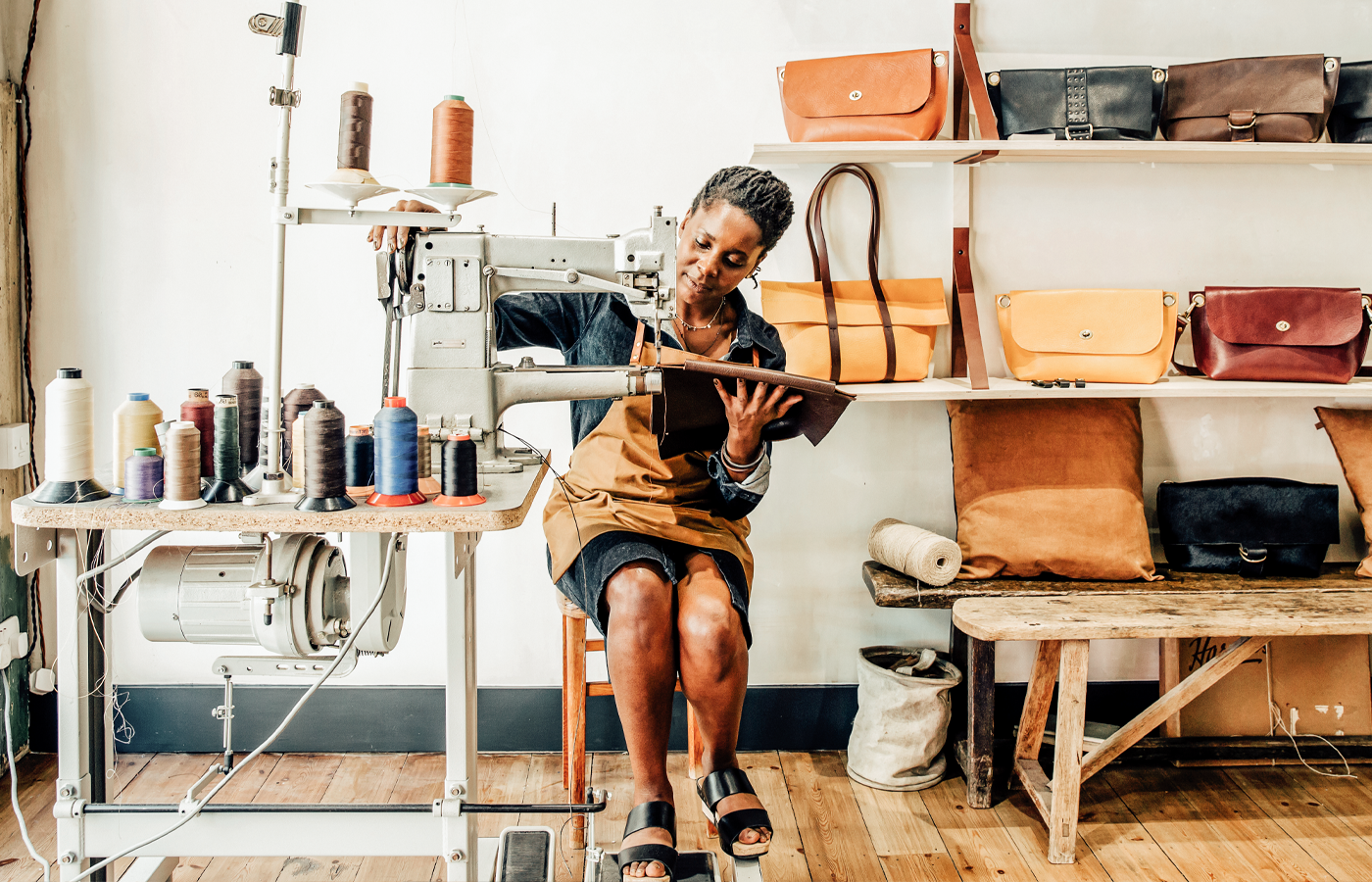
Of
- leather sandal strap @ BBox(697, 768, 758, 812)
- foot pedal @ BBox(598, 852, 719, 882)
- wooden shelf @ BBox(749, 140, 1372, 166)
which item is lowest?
foot pedal @ BBox(598, 852, 719, 882)

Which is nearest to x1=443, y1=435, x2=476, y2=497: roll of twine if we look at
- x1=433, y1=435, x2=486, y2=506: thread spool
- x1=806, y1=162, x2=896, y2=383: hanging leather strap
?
x1=433, y1=435, x2=486, y2=506: thread spool

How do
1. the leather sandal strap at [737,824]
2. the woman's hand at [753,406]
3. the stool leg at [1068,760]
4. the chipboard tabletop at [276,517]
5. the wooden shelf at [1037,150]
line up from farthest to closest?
the wooden shelf at [1037,150], the stool leg at [1068,760], the woman's hand at [753,406], the leather sandal strap at [737,824], the chipboard tabletop at [276,517]

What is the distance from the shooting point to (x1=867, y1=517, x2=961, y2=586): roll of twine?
2.30 m

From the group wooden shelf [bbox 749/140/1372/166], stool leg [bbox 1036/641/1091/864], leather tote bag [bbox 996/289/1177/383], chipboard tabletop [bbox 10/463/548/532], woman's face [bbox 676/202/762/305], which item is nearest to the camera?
chipboard tabletop [bbox 10/463/548/532]

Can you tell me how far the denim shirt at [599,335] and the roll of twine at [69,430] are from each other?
0.75m

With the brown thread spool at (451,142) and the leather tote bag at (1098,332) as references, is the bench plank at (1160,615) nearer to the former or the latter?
the leather tote bag at (1098,332)

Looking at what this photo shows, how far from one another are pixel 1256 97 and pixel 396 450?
2.18 metres

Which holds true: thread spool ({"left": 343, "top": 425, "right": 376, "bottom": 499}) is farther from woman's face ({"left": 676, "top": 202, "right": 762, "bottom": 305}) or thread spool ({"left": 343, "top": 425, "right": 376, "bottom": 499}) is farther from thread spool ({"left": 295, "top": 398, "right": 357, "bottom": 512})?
woman's face ({"left": 676, "top": 202, "right": 762, "bottom": 305})

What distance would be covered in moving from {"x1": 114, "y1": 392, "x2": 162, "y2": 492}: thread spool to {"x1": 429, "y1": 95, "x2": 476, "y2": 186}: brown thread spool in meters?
0.62

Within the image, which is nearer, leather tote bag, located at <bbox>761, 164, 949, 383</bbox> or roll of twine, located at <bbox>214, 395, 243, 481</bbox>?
roll of twine, located at <bbox>214, 395, 243, 481</bbox>

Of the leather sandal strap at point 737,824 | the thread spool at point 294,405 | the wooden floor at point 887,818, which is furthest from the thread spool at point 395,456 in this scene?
the wooden floor at point 887,818

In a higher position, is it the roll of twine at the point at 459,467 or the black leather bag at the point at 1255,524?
the roll of twine at the point at 459,467

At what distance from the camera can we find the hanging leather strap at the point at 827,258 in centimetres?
235

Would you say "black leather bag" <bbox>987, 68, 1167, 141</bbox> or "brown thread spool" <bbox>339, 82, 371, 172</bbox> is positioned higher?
"black leather bag" <bbox>987, 68, 1167, 141</bbox>
